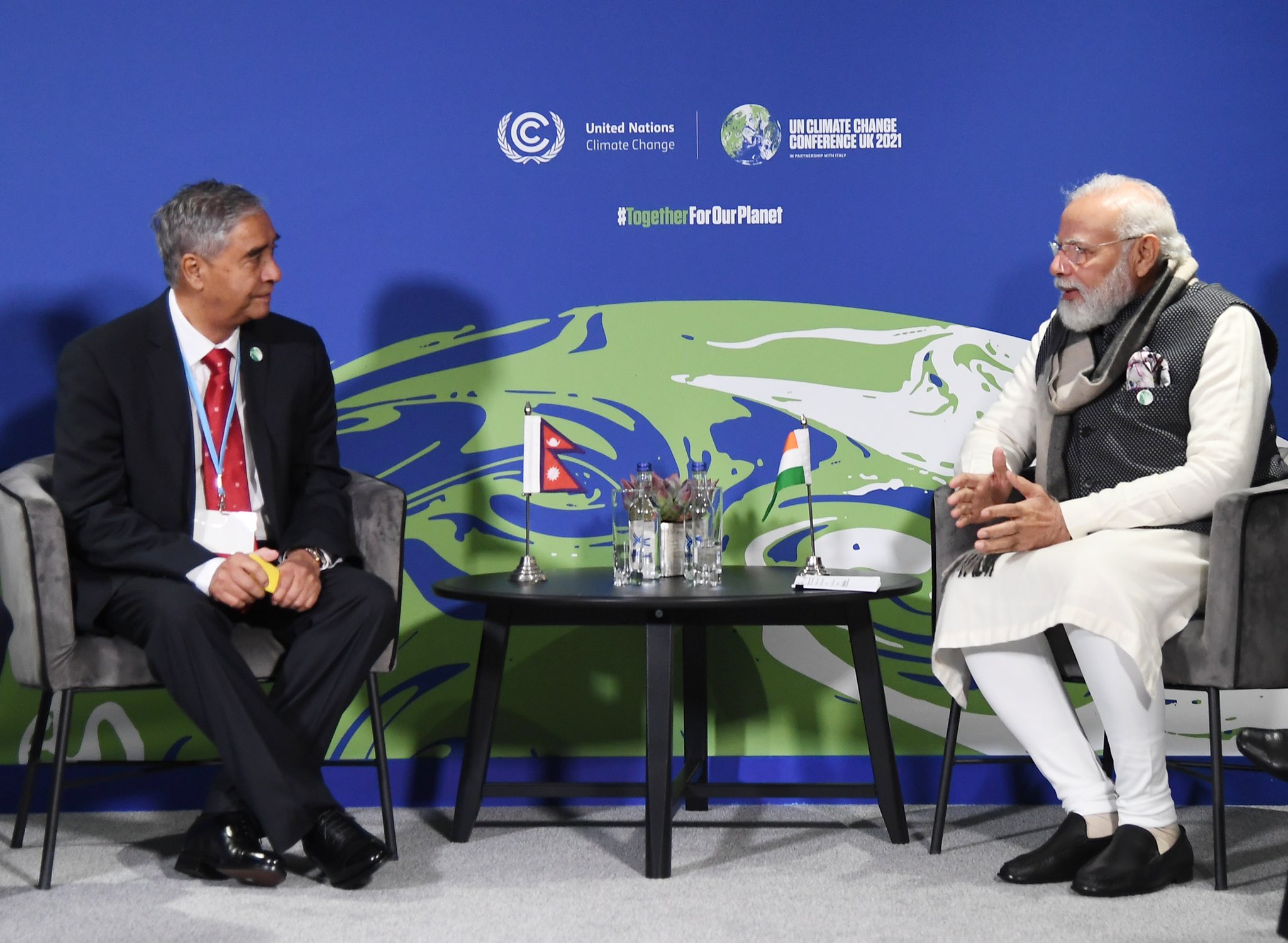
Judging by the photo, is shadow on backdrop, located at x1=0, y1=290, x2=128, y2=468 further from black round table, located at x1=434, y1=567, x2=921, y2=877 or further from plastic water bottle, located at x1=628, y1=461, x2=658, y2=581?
plastic water bottle, located at x1=628, y1=461, x2=658, y2=581

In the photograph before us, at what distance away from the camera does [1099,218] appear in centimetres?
281

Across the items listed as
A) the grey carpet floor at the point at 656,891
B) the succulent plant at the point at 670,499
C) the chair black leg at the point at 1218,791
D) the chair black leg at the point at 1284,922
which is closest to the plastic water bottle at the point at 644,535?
the succulent plant at the point at 670,499

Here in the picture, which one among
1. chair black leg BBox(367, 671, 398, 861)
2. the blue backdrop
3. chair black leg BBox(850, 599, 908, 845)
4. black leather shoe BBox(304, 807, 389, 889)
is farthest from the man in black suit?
chair black leg BBox(850, 599, 908, 845)

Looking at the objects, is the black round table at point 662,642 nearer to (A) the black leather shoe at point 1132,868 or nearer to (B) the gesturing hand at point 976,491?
(B) the gesturing hand at point 976,491

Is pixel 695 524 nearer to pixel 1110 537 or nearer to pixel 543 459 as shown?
pixel 543 459

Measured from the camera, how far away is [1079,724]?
101 inches

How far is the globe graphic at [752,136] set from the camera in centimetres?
333

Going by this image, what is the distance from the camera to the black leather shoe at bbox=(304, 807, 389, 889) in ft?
8.01

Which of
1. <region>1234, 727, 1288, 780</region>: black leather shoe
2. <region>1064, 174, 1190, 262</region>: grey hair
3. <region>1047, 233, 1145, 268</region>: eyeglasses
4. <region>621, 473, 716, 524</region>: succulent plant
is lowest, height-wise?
<region>1234, 727, 1288, 780</region>: black leather shoe

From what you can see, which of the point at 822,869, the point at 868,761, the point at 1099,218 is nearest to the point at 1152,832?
the point at 822,869

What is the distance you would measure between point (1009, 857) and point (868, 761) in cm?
65

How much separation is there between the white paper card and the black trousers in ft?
2.91

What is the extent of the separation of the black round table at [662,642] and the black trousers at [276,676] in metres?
0.22

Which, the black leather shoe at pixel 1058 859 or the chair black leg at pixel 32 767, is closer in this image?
the black leather shoe at pixel 1058 859
